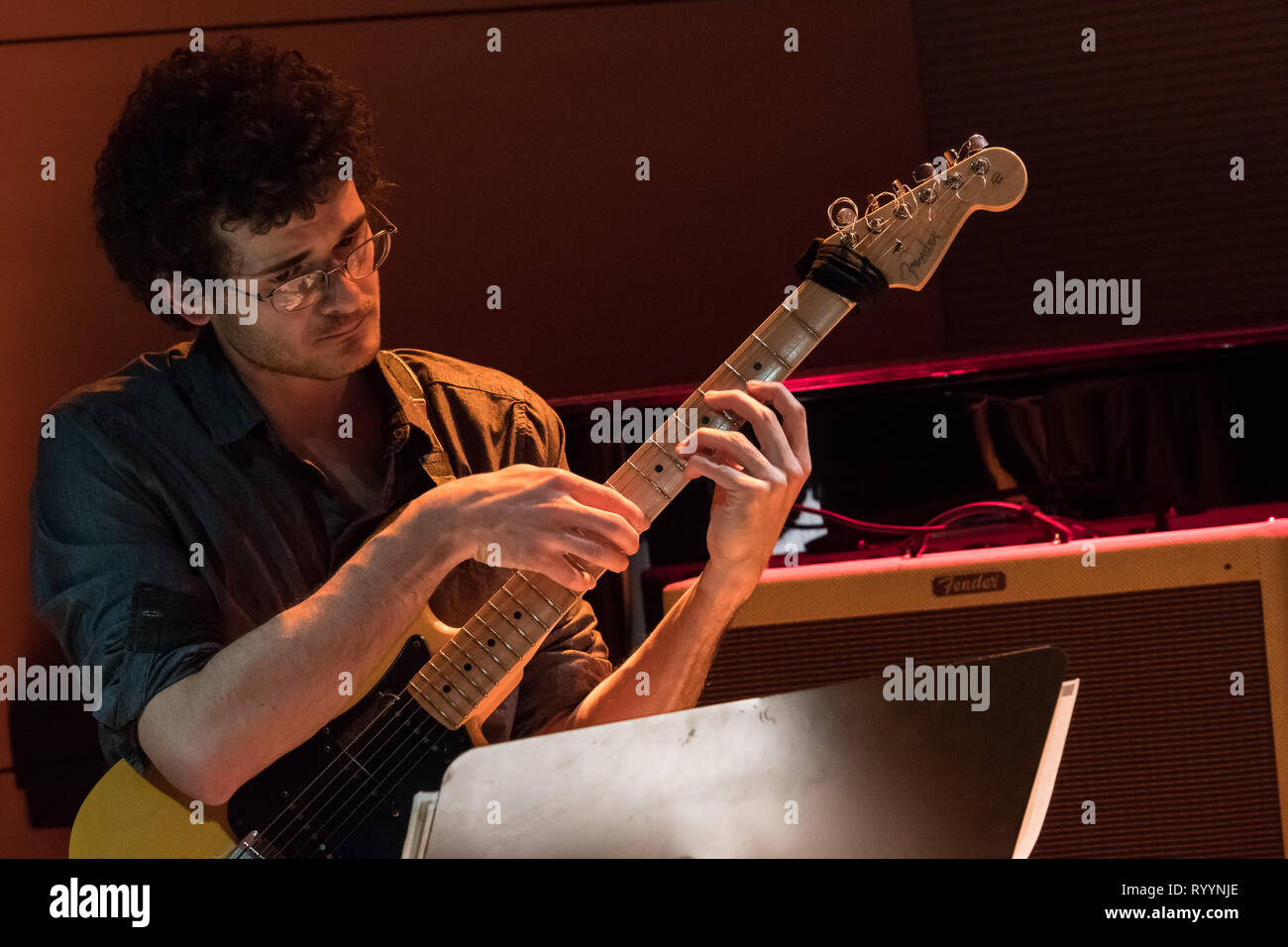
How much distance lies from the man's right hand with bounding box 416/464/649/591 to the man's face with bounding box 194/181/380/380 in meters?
0.34

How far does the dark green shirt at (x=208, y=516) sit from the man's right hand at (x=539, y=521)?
333 mm

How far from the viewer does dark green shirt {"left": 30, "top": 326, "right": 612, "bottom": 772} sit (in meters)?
1.72

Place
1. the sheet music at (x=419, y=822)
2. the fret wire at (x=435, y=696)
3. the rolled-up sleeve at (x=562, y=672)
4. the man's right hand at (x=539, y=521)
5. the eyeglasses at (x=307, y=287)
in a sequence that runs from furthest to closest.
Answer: the rolled-up sleeve at (x=562, y=672) → the eyeglasses at (x=307, y=287) → the fret wire at (x=435, y=696) → the man's right hand at (x=539, y=521) → the sheet music at (x=419, y=822)

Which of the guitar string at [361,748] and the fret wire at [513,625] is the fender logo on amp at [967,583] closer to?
the fret wire at [513,625]

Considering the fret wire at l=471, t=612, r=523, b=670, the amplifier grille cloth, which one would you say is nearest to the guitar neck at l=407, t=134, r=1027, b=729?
the fret wire at l=471, t=612, r=523, b=670

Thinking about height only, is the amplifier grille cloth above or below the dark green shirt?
below

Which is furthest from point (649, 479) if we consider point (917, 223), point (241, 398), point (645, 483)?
point (241, 398)

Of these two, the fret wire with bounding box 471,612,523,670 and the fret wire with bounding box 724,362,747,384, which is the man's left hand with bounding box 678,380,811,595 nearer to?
the fret wire with bounding box 724,362,747,384

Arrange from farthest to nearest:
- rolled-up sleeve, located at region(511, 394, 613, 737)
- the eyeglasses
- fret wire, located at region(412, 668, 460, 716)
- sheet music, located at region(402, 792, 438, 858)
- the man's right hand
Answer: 1. rolled-up sleeve, located at region(511, 394, 613, 737)
2. the eyeglasses
3. fret wire, located at region(412, 668, 460, 716)
4. the man's right hand
5. sheet music, located at region(402, 792, 438, 858)

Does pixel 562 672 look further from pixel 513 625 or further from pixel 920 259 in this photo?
pixel 920 259

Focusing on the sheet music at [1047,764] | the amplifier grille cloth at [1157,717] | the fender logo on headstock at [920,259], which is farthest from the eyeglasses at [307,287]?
the sheet music at [1047,764]

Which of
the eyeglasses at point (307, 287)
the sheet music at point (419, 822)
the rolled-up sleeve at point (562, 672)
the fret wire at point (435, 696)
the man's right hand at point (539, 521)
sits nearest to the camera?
the sheet music at point (419, 822)

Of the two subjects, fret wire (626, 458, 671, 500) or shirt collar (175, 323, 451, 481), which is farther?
shirt collar (175, 323, 451, 481)

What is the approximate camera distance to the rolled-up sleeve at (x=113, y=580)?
1692 mm
